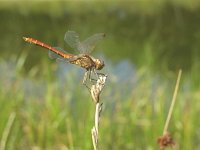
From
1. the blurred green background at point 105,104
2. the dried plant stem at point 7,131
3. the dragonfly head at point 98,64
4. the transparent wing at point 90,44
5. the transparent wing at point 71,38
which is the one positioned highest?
the blurred green background at point 105,104

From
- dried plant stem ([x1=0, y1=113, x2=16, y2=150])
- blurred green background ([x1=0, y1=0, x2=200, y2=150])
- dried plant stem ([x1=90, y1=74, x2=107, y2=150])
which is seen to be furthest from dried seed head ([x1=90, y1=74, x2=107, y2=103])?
dried plant stem ([x1=0, y1=113, x2=16, y2=150])

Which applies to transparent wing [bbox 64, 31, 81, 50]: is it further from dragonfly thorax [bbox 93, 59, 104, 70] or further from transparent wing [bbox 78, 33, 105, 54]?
dragonfly thorax [bbox 93, 59, 104, 70]

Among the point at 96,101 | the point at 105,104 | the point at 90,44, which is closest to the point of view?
the point at 96,101

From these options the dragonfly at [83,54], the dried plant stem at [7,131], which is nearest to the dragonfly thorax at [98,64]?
the dragonfly at [83,54]

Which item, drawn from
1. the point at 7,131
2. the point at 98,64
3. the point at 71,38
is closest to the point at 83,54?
the point at 98,64

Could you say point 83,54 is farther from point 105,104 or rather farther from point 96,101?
point 105,104

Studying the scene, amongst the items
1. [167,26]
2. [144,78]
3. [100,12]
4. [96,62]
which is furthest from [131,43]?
[96,62]

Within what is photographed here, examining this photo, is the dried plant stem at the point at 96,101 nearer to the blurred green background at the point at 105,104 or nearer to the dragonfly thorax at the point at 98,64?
the dragonfly thorax at the point at 98,64

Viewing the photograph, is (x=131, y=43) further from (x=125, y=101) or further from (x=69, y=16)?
(x=125, y=101)

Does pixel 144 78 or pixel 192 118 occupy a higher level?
pixel 144 78
